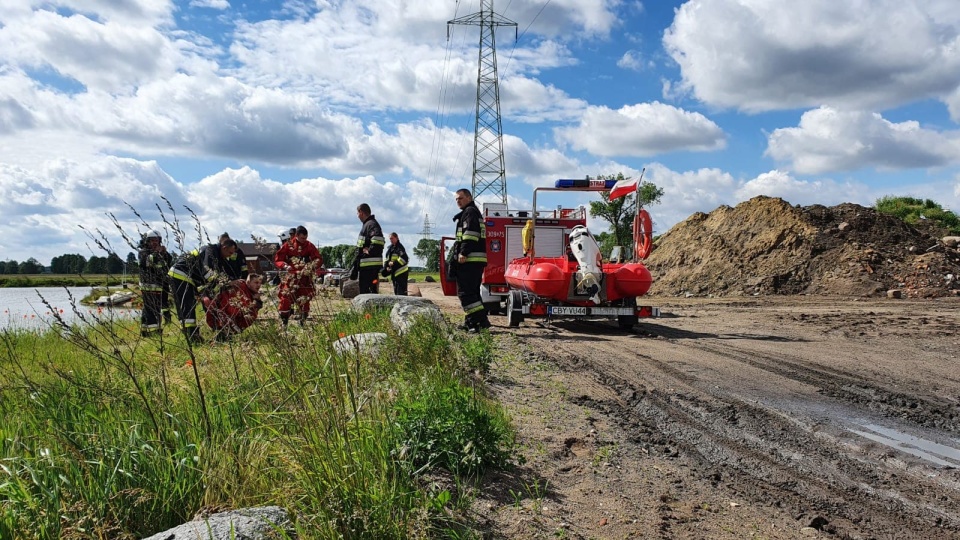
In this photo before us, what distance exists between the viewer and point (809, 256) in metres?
23.5

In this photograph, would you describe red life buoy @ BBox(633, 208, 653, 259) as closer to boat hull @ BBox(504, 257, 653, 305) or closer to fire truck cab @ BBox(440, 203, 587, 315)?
boat hull @ BBox(504, 257, 653, 305)

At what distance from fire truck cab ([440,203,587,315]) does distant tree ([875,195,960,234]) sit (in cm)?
1822

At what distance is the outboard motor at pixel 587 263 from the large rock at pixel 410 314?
128 inches

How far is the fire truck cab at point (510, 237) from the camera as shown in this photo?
618 inches

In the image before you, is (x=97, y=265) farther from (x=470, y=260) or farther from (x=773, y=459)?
(x=470, y=260)

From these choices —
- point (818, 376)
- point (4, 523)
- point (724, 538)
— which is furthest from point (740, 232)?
point (4, 523)

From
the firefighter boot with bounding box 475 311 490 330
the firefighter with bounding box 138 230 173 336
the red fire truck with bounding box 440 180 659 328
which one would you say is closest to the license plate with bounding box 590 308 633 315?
the red fire truck with bounding box 440 180 659 328

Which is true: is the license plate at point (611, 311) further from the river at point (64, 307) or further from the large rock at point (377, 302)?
the river at point (64, 307)

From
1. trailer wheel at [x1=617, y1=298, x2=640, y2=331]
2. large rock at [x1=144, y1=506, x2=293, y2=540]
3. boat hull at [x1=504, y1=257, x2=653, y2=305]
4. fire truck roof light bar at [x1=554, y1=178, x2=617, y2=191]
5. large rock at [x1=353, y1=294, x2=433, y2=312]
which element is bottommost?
large rock at [x1=144, y1=506, x2=293, y2=540]

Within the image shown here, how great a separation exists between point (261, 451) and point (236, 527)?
2.67 ft

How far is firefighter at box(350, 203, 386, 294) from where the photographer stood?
1153cm

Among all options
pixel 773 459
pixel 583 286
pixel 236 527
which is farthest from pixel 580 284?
pixel 236 527

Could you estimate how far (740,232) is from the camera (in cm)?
2717

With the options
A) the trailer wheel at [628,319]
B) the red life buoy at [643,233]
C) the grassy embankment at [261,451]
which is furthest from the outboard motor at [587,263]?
the grassy embankment at [261,451]
